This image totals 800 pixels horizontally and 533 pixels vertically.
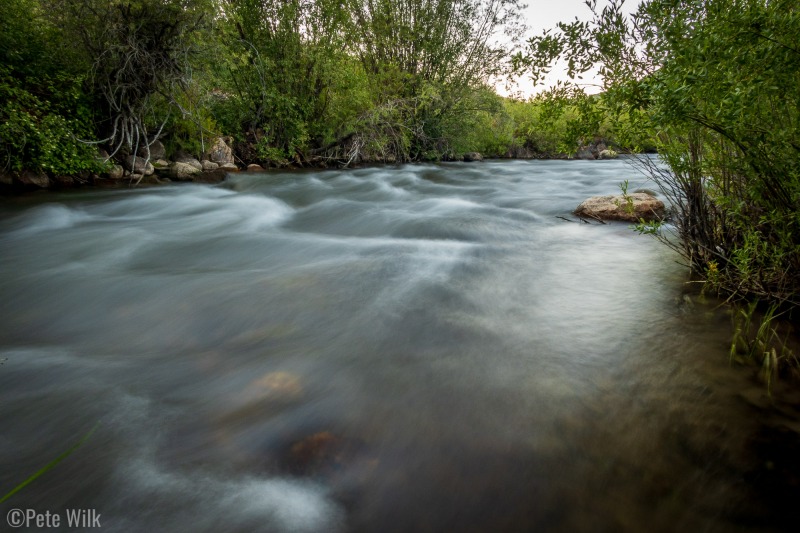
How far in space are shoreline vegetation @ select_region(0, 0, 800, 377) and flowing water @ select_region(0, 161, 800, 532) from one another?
0.69m

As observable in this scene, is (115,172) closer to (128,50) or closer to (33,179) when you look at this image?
(33,179)

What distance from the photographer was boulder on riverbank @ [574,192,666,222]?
17.0ft

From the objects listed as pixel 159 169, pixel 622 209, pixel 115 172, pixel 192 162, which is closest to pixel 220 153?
pixel 192 162

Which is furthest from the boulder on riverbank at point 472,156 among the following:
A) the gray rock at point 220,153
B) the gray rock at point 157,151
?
the gray rock at point 157,151

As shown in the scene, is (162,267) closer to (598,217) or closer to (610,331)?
(610,331)

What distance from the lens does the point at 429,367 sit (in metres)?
2.32

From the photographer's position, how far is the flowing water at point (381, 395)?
4.77ft

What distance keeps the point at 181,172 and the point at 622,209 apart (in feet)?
29.1

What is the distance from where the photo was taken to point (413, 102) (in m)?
15.0

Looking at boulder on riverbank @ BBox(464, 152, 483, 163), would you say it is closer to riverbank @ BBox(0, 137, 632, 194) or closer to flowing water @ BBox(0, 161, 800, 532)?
riverbank @ BBox(0, 137, 632, 194)

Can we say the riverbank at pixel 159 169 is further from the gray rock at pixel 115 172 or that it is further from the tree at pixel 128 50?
the tree at pixel 128 50

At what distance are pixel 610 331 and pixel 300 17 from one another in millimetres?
12175

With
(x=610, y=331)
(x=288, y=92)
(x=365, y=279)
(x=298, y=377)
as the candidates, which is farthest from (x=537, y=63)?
(x=288, y=92)

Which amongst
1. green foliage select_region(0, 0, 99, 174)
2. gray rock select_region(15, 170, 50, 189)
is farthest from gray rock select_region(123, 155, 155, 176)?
gray rock select_region(15, 170, 50, 189)
